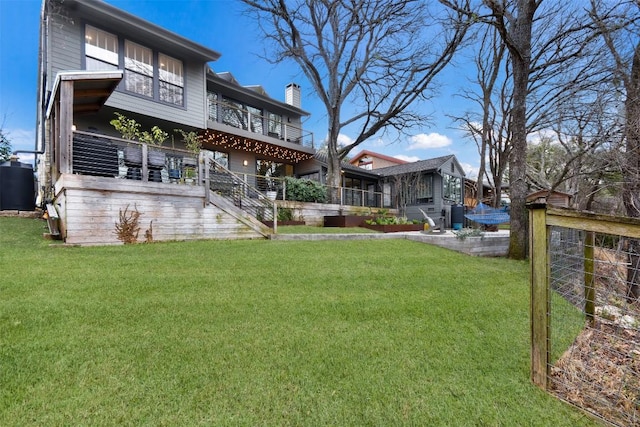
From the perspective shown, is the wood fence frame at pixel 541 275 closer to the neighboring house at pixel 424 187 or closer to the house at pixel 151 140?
the house at pixel 151 140

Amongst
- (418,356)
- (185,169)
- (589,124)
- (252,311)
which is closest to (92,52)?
(185,169)

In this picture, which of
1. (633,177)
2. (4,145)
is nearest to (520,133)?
(633,177)

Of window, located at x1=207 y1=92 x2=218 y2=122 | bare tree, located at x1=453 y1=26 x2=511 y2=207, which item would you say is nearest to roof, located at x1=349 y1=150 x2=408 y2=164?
bare tree, located at x1=453 y1=26 x2=511 y2=207

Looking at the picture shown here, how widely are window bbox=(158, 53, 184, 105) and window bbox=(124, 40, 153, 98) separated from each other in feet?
1.17

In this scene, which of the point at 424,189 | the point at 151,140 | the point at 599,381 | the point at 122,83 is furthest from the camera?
the point at 424,189

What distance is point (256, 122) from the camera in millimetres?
14102

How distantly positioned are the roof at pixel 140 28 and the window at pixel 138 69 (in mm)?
388

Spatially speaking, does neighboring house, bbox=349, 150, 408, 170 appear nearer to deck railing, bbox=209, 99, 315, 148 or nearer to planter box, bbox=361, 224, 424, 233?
deck railing, bbox=209, 99, 315, 148

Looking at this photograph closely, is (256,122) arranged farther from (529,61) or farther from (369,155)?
(369,155)

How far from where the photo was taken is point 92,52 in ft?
28.9

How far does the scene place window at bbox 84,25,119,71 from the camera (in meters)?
8.70

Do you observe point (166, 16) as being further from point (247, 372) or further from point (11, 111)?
point (247, 372)

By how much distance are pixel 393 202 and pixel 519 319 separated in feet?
50.3

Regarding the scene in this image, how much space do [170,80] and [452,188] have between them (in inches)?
660
